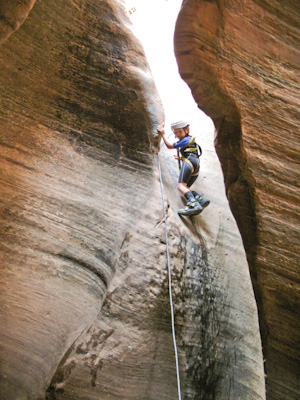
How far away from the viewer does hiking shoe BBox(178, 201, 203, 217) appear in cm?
487

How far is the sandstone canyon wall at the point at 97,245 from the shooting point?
11.7 feet

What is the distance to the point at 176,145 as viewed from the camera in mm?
5273

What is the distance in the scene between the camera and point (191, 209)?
4.89 meters

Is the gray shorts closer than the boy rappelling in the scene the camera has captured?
No

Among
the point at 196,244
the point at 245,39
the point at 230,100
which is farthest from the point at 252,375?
the point at 245,39

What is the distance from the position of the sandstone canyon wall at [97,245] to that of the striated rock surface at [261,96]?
575 mm

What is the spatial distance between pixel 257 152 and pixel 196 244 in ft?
4.92

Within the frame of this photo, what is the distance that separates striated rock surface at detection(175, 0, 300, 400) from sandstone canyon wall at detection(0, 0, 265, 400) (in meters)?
0.58

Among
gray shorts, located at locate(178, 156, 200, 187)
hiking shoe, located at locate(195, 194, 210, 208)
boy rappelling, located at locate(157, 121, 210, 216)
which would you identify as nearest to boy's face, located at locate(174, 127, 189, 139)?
boy rappelling, located at locate(157, 121, 210, 216)

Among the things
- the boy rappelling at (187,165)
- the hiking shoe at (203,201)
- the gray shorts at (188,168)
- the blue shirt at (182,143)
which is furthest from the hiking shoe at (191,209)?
the blue shirt at (182,143)

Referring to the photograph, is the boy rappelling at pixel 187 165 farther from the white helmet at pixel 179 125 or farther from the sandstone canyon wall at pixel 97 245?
the sandstone canyon wall at pixel 97 245

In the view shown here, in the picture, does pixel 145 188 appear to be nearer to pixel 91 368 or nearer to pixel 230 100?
pixel 230 100

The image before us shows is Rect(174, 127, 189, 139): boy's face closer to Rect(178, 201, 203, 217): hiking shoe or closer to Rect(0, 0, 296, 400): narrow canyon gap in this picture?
Rect(0, 0, 296, 400): narrow canyon gap

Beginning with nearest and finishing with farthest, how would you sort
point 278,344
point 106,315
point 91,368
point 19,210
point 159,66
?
point 91,368 < point 106,315 < point 19,210 < point 278,344 < point 159,66
